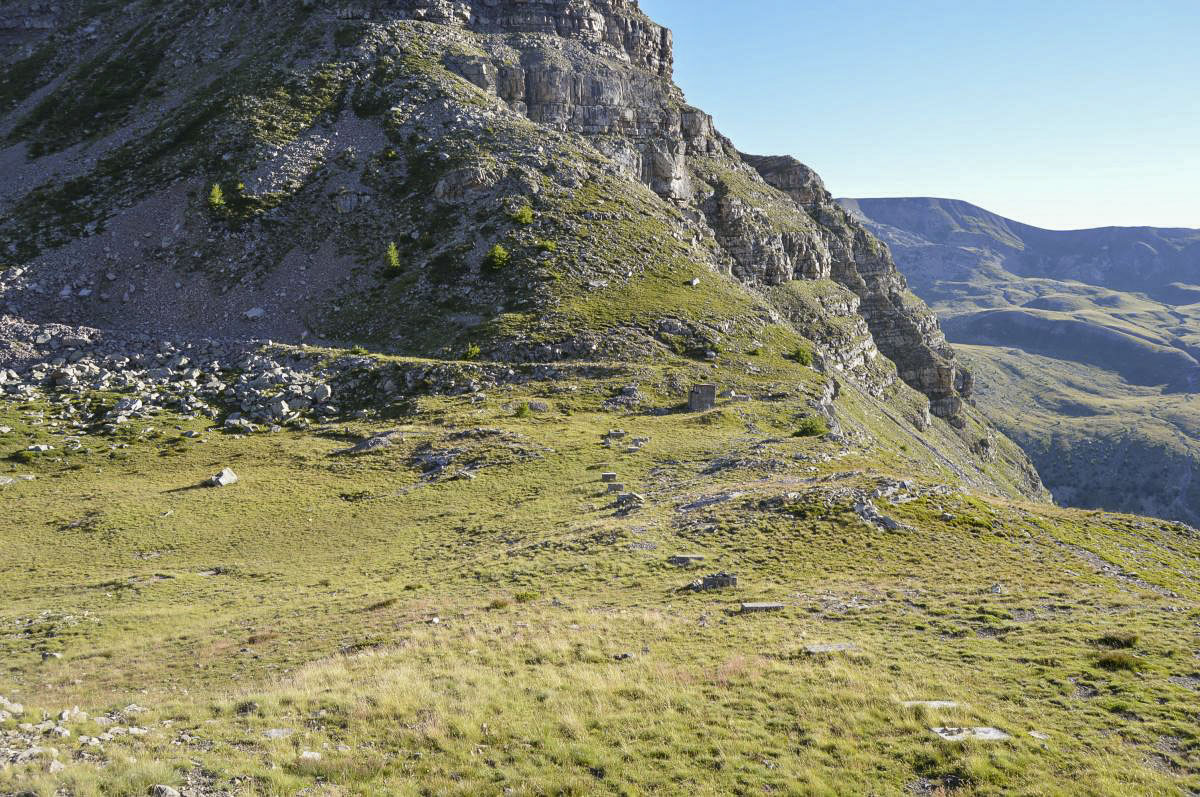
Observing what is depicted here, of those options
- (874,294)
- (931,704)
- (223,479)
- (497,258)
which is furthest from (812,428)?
(874,294)

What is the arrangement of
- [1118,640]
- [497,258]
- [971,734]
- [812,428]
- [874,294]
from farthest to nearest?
[874,294]
[497,258]
[812,428]
[1118,640]
[971,734]

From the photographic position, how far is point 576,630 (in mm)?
22859

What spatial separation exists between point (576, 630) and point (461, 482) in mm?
24760

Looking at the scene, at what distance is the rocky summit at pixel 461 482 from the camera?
50.2ft

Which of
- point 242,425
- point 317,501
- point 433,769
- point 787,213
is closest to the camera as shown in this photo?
point 433,769

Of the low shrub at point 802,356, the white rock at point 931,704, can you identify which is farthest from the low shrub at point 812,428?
the white rock at point 931,704

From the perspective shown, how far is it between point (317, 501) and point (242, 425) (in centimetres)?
1869

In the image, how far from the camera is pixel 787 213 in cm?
15950

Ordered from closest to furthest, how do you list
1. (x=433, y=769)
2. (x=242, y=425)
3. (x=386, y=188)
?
(x=433, y=769), (x=242, y=425), (x=386, y=188)

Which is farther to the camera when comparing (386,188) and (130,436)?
(386,188)

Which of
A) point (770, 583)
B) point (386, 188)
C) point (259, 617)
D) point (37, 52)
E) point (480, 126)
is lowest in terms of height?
point (259, 617)

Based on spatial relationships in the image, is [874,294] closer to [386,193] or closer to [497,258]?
[497,258]

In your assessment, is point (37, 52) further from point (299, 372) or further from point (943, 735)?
point (943, 735)

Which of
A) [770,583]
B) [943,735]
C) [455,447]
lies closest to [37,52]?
[455,447]
